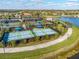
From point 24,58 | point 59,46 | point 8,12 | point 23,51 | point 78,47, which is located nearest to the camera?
point 24,58

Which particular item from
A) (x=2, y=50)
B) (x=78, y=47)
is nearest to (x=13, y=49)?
(x=2, y=50)

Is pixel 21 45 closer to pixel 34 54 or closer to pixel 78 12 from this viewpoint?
pixel 34 54

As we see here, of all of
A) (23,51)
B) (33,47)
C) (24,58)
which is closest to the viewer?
(24,58)

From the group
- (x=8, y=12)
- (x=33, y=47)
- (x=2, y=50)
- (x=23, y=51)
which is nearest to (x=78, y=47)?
(x=33, y=47)

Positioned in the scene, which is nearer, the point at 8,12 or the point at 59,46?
the point at 59,46

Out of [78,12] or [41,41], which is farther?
[78,12]

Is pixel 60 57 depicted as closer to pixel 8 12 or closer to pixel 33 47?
pixel 33 47

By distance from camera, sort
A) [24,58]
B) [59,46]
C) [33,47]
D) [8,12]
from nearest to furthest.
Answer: [24,58]
[33,47]
[59,46]
[8,12]

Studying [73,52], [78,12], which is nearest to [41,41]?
[73,52]

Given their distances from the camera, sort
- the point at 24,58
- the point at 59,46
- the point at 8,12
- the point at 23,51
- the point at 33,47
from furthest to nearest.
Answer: the point at 8,12 < the point at 59,46 < the point at 33,47 < the point at 23,51 < the point at 24,58
